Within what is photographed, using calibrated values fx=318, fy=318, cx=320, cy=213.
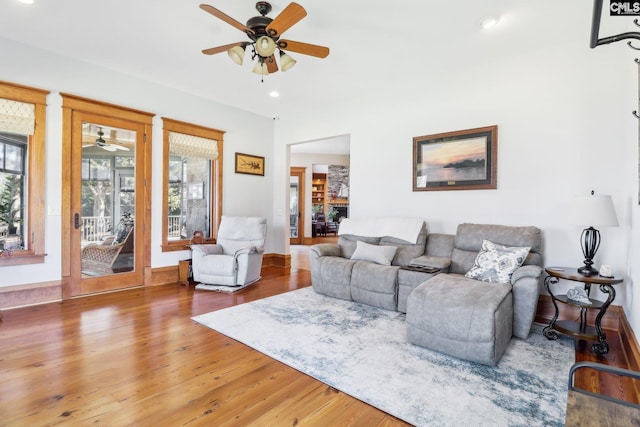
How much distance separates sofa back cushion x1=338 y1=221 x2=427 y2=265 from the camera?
4.11 m

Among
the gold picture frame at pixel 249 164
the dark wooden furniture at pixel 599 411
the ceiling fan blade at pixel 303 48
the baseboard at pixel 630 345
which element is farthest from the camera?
the gold picture frame at pixel 249 164

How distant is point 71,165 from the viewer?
4.01m

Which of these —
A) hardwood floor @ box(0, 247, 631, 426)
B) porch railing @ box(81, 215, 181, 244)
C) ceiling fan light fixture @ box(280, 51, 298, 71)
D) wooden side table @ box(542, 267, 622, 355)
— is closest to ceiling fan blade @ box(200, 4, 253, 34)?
ceiling fan light fixture @ box(280, 51, 298, 71)

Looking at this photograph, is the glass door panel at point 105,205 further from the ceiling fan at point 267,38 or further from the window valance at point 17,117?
the ceiling fan at point 267,38

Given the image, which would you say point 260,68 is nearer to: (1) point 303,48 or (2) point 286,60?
(2) point 286,60

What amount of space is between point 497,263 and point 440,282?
2.25ft

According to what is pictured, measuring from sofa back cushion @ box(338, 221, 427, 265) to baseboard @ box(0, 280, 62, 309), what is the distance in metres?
3.68

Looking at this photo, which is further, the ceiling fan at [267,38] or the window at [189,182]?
the window at [189,182]

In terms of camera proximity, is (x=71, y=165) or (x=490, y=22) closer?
(x=490, y=22)

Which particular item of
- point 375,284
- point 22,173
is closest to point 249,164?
point 22,173

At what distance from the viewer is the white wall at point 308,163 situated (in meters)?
10.1

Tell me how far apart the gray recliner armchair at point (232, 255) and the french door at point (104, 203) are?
0.86 metres

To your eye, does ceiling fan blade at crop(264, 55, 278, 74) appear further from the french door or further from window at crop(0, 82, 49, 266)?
window at crop(0, 82, 49, 266)

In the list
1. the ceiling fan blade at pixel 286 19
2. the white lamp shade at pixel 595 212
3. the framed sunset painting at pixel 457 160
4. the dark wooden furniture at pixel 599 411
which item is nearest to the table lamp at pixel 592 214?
the white lamp shade at pixel 595 212
